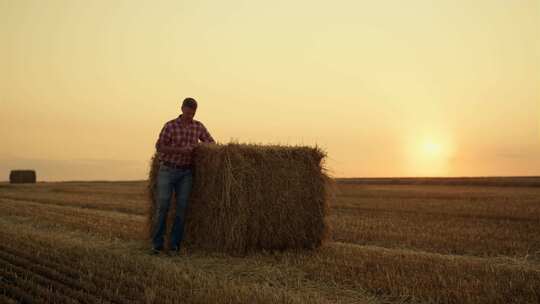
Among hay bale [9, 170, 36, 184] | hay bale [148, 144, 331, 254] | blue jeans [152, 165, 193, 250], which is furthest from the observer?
hay bale [9, 170, 36, 184]

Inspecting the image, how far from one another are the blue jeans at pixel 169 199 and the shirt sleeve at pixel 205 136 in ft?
1.64

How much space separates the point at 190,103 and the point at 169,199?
1418mm

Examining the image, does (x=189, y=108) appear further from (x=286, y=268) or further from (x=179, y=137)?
(x=286, y=268)

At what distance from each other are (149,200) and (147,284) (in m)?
3.29

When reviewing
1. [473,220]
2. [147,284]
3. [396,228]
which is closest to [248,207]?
[147,284]

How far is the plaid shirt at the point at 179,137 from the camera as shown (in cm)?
779

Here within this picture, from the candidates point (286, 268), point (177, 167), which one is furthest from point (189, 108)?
A: point (286, 268)

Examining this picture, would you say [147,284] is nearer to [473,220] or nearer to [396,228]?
[396,228]

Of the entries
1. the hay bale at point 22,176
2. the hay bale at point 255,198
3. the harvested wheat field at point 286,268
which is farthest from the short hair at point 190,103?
the hay bale at point 22,176

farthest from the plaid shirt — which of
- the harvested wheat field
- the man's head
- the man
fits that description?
the harvested wheat field

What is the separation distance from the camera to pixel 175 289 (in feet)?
17.5

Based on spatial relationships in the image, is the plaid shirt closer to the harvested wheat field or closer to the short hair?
the short hair

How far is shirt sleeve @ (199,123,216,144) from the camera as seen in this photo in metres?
8.10

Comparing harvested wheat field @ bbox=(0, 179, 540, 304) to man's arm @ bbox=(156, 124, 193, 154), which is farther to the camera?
man's arm @ bbox=(156, 124, 193, 154)
